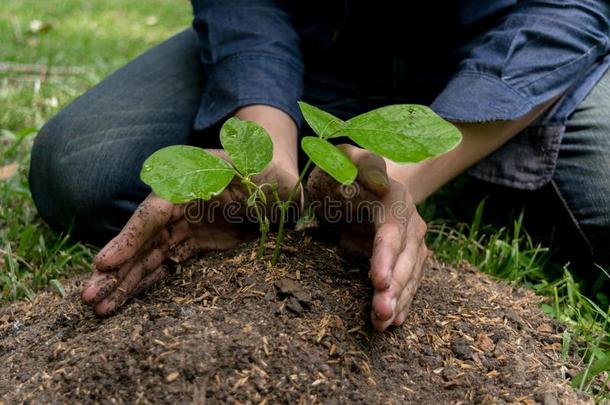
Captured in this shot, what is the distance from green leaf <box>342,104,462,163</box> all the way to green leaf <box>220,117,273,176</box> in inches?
5.6

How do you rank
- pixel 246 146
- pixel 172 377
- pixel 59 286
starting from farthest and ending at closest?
pixel 59 286 < pixel 246 146 < pixel 172 377

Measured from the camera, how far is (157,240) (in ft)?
4.13

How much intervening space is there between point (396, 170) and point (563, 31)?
21.7 inches

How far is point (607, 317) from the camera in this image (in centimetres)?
137

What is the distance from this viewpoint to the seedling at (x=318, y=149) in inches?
38.2

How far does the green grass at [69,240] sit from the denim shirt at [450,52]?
194 millimetres

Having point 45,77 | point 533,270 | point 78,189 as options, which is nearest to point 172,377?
point 78,189

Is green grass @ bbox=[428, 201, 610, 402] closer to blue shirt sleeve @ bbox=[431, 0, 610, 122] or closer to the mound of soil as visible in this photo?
the mound of soil

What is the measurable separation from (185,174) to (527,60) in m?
0.92

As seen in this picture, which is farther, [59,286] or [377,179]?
[59,286]

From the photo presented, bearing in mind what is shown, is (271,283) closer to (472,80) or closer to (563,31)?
(472,80)

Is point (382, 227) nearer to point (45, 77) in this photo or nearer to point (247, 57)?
point (247, 57)

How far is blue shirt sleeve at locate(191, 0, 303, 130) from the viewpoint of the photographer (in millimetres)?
1599

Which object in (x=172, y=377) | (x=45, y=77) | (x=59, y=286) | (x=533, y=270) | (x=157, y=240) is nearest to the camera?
(x=172, y=377)
